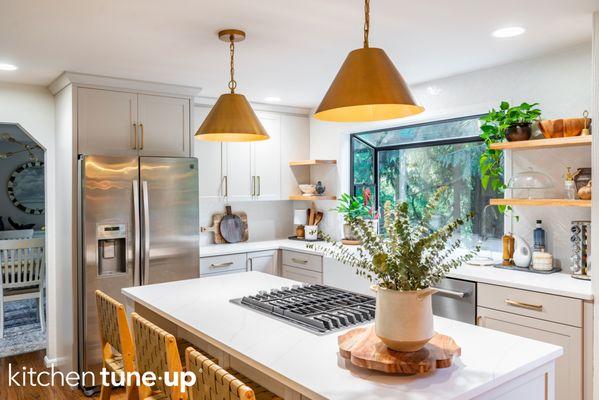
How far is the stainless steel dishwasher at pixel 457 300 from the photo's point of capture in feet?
9.80

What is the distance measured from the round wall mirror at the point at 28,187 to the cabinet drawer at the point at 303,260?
5389mm

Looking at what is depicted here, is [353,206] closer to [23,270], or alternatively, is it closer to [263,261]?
[263,261]

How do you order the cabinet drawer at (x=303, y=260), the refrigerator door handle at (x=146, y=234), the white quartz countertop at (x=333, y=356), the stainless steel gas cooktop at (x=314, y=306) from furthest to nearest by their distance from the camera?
the cabinet drawer at (x=303, y=260), the refrigerator door handle at (x=146, y=234), the stainless steel gas cooktop at (x=314, y=306), the white quartz countertop at (x=333, y=356)

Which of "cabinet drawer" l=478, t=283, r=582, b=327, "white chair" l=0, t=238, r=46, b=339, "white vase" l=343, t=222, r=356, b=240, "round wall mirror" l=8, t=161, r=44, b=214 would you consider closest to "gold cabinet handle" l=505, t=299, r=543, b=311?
"cabinet drawer" l=478, t=283, r=582, b=327

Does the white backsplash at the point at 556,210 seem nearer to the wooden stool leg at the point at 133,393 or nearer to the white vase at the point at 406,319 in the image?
the white vase at the point at 406,319

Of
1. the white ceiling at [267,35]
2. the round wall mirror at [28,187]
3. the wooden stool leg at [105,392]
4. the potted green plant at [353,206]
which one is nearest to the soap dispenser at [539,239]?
the white ceiling at [267,35]

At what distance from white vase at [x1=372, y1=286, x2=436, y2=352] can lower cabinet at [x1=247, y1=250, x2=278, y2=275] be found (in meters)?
2.97

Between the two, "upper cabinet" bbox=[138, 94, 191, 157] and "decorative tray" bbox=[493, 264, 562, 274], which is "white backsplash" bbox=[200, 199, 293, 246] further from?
"decorative tray" bbox=[493, 264, 562, 274]

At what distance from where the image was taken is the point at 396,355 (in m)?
1.52

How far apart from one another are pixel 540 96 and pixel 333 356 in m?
2.49

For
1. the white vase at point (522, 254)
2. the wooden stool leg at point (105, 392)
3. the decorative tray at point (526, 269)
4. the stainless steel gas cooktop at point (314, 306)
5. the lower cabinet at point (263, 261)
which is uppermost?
the white vase at point (522, 254)

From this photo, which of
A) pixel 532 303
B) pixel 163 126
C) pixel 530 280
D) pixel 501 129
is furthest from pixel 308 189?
pixel 532 303

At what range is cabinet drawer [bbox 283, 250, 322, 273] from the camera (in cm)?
429

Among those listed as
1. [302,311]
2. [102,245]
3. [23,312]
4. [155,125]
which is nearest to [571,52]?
[302,311]
